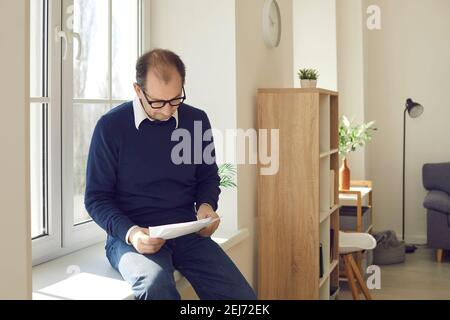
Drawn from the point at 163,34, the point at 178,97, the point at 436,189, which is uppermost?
the point at 163,34

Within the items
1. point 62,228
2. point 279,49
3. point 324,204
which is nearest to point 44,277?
point 62,228

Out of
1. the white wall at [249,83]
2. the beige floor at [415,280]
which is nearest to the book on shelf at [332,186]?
the white wall at [249,83]

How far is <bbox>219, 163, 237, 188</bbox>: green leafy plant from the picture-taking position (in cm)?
327

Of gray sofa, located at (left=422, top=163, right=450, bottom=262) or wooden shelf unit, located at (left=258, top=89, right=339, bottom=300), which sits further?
gray sofa, located at (left=422, top=163, right=450, bottom=262)

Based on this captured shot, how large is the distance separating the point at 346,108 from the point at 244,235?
336cm

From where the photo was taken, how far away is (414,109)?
6.39 metres

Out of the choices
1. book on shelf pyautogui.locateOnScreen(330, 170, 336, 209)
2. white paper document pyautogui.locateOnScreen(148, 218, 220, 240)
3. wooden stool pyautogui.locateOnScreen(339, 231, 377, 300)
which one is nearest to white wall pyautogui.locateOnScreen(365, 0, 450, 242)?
wooden stool pyautogui.locateOnScreen(339, 231, 377, 300)

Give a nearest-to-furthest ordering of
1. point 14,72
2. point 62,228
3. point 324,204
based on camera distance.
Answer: point 14,72 → point 62,228 → point 324,204

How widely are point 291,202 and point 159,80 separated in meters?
1.47

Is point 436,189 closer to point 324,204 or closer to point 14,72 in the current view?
point 324,204

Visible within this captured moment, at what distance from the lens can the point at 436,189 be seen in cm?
622

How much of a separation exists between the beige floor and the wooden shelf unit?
3.81ft

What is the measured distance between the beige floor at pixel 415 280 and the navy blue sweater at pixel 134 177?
2.47m

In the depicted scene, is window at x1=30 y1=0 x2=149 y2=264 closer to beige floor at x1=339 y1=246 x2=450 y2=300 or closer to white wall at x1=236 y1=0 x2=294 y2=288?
white wall at x1=236 y1=0 x2=294 y2=288
